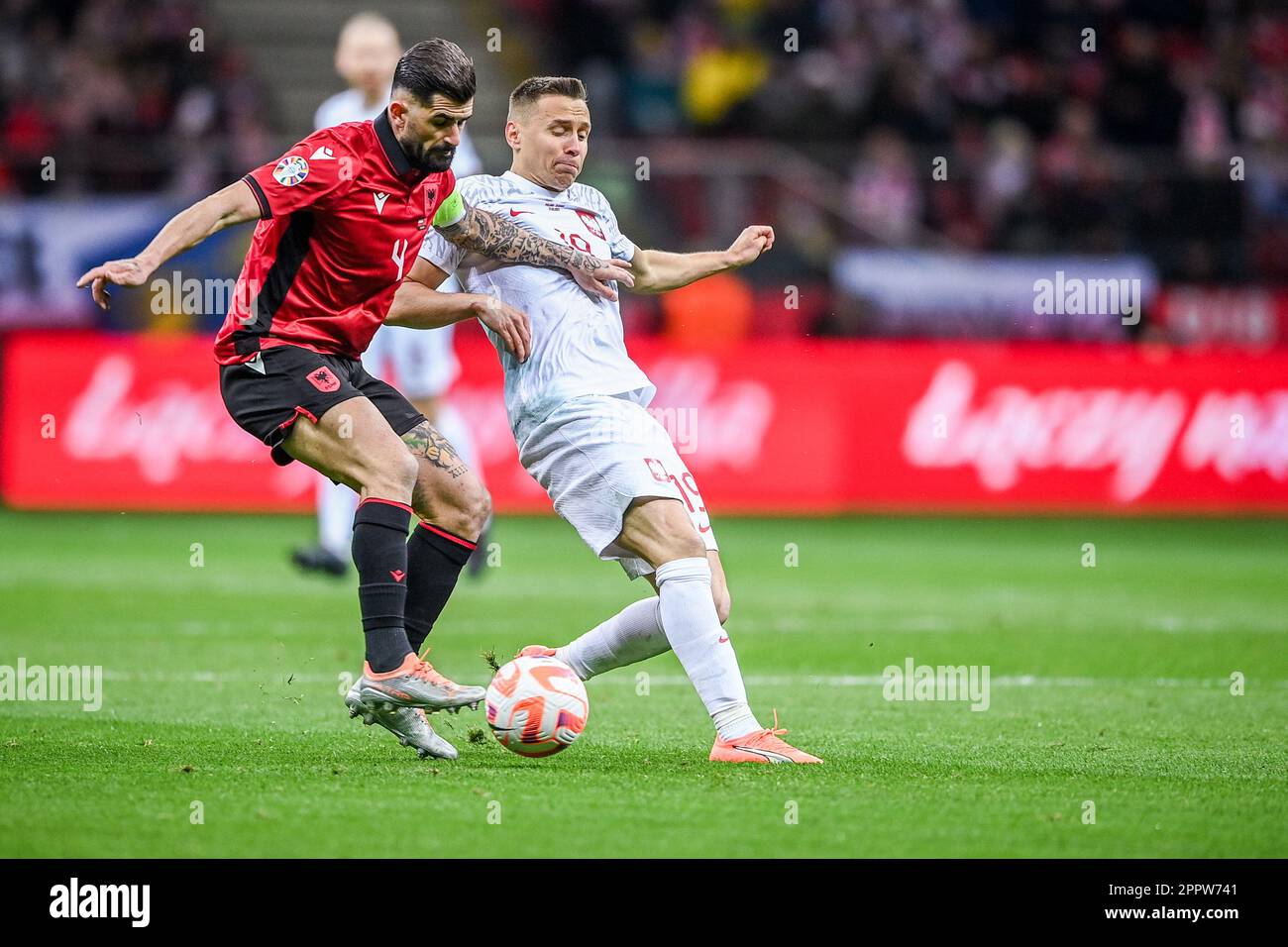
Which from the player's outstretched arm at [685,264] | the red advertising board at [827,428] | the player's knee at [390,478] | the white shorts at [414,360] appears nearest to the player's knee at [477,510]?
the player's knee at [390,478]

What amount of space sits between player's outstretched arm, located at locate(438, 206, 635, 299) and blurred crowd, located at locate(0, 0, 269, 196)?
1202cm

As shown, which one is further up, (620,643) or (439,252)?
(439,252)

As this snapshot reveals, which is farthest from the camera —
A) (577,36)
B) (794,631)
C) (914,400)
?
(577,36)

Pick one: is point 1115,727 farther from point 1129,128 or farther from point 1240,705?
point 1129,128

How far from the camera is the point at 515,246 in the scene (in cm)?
603

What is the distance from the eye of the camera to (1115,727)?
6609 millimetres

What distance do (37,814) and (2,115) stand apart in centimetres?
1608

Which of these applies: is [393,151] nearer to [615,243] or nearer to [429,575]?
[615,243]

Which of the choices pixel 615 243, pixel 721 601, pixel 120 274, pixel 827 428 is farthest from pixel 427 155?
pixel 827 428

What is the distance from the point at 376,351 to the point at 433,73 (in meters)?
5.45

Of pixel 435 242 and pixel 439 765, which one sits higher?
pixel 435 242

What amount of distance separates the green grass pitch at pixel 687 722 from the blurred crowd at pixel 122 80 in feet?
23.7

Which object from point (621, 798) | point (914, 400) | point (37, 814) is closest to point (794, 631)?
point (621, 798)

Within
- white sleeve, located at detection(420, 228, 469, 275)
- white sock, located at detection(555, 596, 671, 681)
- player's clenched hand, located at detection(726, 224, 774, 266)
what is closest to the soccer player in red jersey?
white sleeve, located at detection(420, 228, 469, 275)
